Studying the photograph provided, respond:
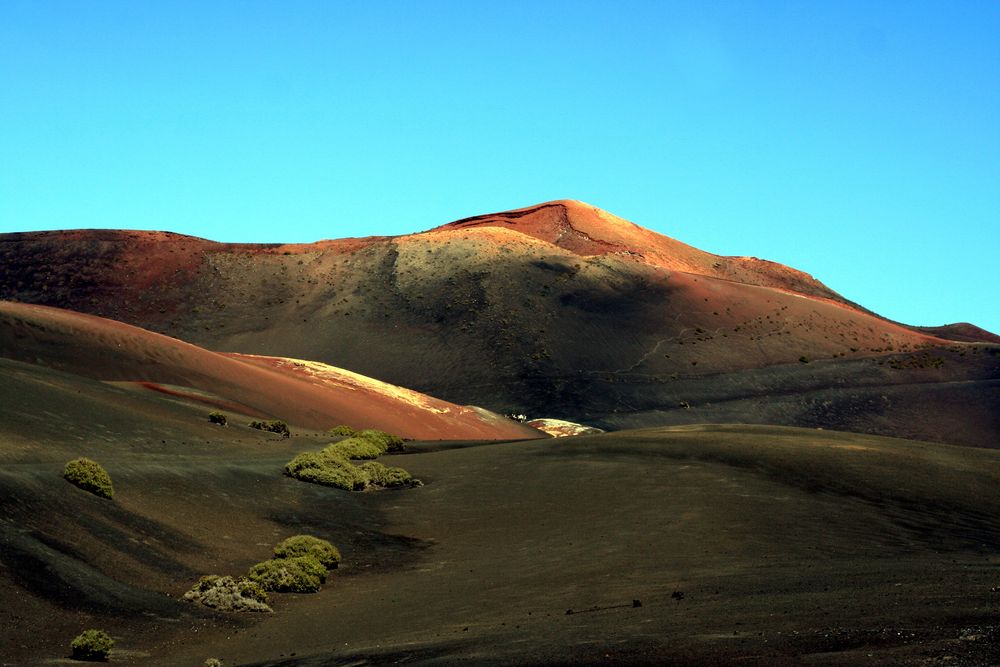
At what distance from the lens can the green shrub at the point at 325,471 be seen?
1345 inches

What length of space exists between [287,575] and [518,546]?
19.1 ft

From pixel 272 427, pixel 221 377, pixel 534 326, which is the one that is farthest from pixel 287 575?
pixel 534 326

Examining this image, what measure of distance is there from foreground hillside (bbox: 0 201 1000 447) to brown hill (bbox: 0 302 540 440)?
18891 mm

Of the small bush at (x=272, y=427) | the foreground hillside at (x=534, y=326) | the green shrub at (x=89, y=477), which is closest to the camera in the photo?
the green shrub at (x=89, y=477)

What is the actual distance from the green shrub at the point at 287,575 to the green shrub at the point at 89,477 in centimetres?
→ 341

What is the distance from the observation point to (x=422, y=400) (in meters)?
75.2

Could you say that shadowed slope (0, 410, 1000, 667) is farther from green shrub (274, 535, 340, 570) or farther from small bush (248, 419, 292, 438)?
small bush (248, 419, 292, 438)

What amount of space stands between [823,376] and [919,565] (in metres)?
84.1

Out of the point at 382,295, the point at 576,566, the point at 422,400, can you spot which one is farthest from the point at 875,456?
the point at 382,295

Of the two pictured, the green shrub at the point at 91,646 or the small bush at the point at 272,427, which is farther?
the small bush at the point at 272,427

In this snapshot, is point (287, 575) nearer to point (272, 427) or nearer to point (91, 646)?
point (91, 646)

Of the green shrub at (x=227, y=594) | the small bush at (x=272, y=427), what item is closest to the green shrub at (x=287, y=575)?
the green shrub at (x=227, y=594)

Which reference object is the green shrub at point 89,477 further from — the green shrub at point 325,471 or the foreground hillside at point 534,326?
the foreground hillside at point 534,326

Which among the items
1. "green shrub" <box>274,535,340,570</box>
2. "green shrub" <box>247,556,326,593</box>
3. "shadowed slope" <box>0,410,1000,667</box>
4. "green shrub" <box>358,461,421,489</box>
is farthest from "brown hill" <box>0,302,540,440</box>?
"green shrub" <box>247,556,326,593</box>
